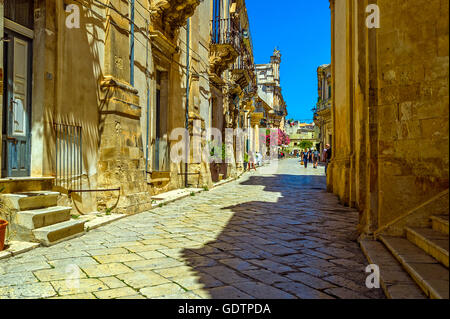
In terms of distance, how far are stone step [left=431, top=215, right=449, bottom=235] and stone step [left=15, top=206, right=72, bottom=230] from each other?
4.72 meters

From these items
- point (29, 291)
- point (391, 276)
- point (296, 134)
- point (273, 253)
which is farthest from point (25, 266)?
point (296, 134)

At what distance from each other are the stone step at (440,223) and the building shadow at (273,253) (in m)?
0.86

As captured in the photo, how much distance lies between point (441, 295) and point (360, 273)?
3.78ft

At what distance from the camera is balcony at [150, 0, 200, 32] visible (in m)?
9.31

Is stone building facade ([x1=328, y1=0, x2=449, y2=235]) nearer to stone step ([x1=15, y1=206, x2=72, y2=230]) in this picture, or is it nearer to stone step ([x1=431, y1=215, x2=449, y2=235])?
stone step ([x1=431, y1=215, x2=449, y2=235])

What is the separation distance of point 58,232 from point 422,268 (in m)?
4.19

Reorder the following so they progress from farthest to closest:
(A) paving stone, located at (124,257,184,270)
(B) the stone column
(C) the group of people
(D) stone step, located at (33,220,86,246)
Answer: (C) the group of people → (B) the stone column → (D) stone step, located at (33,220,86,246) → (A) paving stone, located at (124,257,184,270)

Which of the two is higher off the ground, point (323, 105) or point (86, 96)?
point (323, 105)

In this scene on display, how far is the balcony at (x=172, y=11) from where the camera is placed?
9312 mm

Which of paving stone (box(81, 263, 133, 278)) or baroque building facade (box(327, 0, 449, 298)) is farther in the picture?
baroque building facade (box(327, 0, 449, 298))

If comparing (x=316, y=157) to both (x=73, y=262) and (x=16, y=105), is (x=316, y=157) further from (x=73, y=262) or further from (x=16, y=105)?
(x=73, y=262)

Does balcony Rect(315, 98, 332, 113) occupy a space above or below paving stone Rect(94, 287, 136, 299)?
above

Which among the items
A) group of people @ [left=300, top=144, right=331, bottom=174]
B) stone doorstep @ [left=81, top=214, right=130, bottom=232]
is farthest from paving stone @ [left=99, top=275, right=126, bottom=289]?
group of people @ [left=300, top=144, right=331, bottom=174]

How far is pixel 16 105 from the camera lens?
17.5 feet
